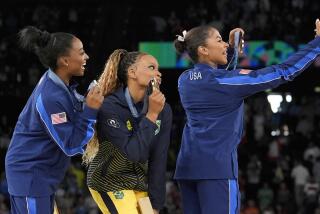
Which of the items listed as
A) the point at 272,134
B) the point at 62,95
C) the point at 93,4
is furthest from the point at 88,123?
the point at 93,4

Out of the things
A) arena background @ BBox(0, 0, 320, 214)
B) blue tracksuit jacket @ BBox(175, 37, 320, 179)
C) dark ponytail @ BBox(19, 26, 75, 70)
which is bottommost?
arena background @ BBox(0, 0, 320, 214)

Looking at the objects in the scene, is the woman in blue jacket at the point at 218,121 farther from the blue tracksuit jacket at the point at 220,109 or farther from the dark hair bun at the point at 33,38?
the dark hair bun at the point at 33,38

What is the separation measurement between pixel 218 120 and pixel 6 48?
14828 mm

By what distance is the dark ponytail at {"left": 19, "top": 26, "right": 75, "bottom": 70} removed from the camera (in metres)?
5.12

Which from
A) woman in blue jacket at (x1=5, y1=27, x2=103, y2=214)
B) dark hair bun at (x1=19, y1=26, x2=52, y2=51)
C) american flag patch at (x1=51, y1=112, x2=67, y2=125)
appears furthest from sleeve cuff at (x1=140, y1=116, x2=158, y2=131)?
dark hair bun at (x1=19, y1=26, x2=52, y2=51)

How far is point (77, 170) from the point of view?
51.2ft

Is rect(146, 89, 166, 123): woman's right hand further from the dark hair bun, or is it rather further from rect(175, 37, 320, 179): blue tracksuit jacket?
the dark hair bun

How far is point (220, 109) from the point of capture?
5.39 m

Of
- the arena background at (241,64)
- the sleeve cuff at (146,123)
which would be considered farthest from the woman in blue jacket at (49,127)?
the arena background at (241,64)

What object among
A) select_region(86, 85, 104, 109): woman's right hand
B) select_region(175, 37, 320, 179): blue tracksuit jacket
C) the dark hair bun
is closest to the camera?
select_region(86, 85, 104, 109): woman's right hand

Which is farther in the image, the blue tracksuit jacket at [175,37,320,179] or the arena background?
the arena background

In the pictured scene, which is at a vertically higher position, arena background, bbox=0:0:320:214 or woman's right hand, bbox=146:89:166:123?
woman's right hand, bbox=146:89:166:123

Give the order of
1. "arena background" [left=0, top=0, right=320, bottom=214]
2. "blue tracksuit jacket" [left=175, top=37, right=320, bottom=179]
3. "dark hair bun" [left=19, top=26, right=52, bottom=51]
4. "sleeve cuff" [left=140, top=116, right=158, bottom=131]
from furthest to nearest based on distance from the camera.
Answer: "arena background" [left=0, top=0, right=320, bottom=214]
"blue tracksuit jacket" [left=175, top=37, right=320, bottom=179]
"dark hair bun" [left=19, top=26, right=52, bottom=51]
"sleeve cuff" [left=140, top=116, right=158, bottom=131]

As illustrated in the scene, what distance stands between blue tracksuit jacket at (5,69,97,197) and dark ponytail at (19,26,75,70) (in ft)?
0.35
